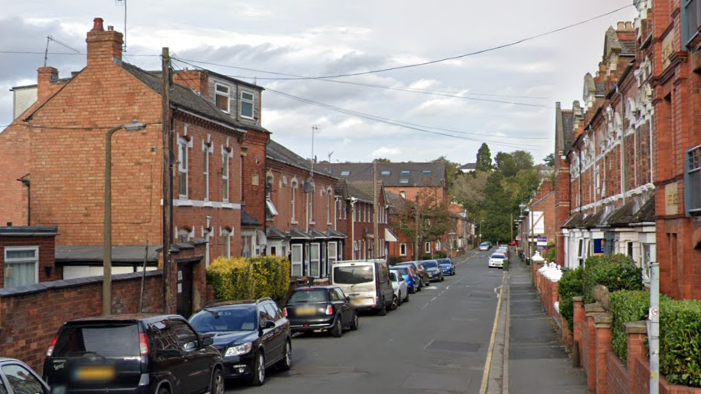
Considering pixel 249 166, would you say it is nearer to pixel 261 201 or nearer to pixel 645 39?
pixel 261 201

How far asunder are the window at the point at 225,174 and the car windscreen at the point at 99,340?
689 inches

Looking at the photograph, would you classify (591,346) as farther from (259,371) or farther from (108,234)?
(108,234)

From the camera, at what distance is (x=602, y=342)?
12.6m

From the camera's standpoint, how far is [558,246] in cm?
4981

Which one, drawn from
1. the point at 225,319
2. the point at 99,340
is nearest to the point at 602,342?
the point at 225,319

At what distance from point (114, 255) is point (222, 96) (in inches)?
503

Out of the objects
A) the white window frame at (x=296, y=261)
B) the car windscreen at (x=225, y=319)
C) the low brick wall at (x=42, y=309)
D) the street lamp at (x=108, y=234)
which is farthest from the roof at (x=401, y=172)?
the car windscreen at (x=225, y=319)

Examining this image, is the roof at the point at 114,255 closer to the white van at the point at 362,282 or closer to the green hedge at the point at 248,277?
the green hedge at the point at 248,277

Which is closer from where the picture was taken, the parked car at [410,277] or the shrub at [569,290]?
the shrub at [569,290]

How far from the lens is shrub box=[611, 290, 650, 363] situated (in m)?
10.8

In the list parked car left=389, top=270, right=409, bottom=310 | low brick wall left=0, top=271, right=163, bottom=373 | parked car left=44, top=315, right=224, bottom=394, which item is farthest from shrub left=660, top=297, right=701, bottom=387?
parked car left=389, top=270, right=409, bottom=310

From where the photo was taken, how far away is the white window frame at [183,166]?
2425 centimetres

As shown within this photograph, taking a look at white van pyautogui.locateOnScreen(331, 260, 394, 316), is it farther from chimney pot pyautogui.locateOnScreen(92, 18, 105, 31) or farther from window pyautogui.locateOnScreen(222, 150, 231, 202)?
chimney pot pyautogui.locateOnScreen(92, 18, 105, 31)

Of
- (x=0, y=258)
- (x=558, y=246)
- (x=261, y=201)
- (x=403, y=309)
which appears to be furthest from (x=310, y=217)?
(x=0, y=258)
